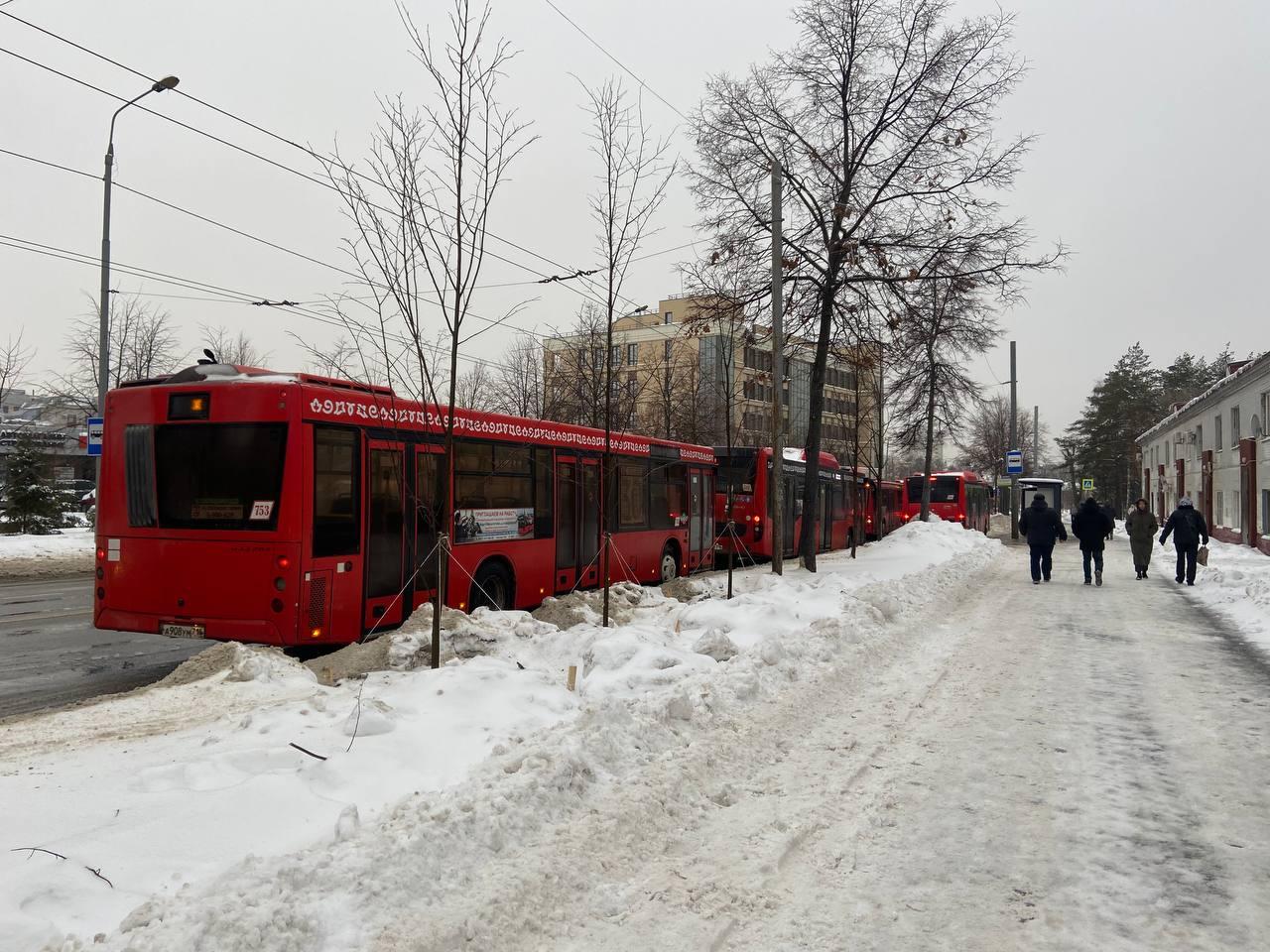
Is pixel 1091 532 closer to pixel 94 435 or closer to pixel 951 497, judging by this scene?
pixel 94 435

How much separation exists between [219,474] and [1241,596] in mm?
14869

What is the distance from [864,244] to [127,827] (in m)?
15.5

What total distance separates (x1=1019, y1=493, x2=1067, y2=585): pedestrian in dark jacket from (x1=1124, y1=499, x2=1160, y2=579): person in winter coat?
2.12 meters

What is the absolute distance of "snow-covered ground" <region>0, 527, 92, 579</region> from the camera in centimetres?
1922

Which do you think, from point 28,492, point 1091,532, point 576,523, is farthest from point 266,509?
point 28,492

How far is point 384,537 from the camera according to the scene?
8.60m

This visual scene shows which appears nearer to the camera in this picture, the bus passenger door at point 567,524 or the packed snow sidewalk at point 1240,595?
the packed snow sidewalk at point 1240,595

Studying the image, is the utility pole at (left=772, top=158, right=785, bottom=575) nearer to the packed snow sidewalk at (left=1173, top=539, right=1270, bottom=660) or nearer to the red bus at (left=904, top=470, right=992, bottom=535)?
the packed snow sidewalk at (left=1173, top=539, right=1270, bottom=660)

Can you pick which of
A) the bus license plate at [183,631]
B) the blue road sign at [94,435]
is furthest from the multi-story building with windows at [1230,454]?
the blue road sign at [94,435]

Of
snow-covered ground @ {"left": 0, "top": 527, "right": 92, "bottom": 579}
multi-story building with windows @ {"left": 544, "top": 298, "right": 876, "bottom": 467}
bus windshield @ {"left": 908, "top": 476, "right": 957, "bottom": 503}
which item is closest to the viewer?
multi-story building with windows @ {"left": 544, "top": 298, "right": 876, "bottom": 467}

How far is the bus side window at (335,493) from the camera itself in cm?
791

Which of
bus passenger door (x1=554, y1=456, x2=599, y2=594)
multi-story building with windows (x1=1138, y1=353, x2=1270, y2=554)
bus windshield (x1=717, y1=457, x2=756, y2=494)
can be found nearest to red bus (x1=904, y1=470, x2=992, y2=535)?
multi-story building with windows (x1=1138, y1=353, x2=1270, y2=554)

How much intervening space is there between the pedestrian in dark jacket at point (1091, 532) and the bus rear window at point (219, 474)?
1481 cm

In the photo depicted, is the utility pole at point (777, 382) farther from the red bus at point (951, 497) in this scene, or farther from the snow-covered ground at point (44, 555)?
the red bus at point (951, 497)
